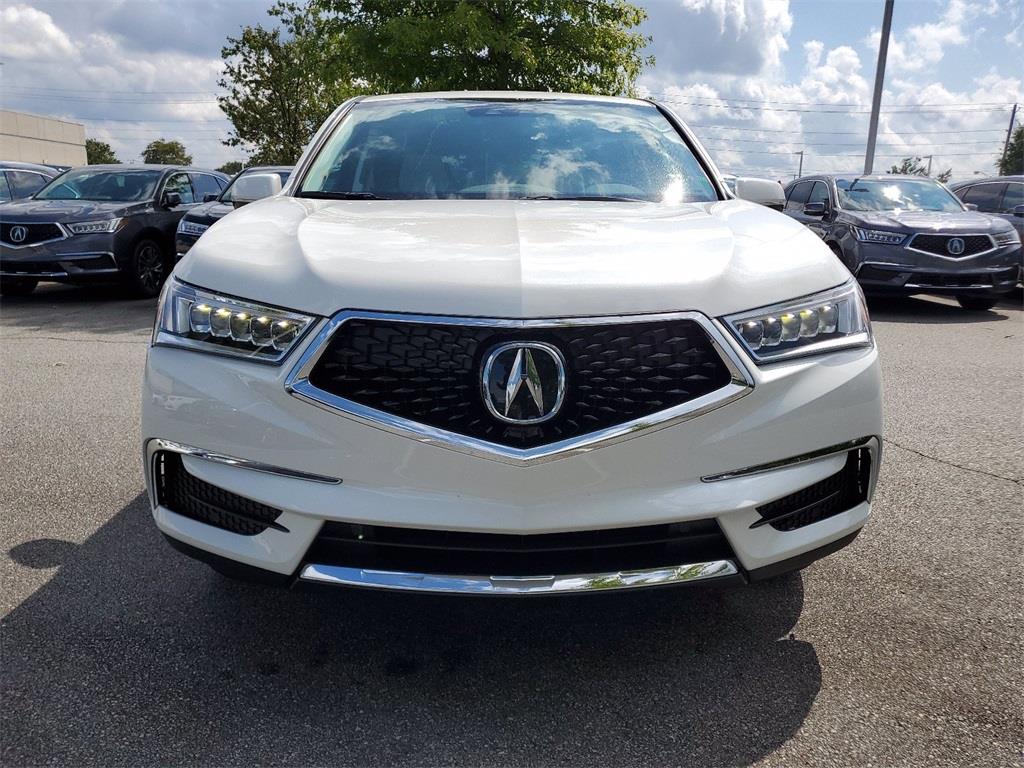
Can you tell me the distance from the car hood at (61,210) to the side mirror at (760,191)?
9018mm

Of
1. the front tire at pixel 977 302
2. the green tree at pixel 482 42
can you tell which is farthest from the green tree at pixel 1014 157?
the front tire at pixel 977 302

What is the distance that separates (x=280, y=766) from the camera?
198cm

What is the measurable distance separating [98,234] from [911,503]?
31.7 ft

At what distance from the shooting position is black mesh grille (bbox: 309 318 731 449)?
202cm

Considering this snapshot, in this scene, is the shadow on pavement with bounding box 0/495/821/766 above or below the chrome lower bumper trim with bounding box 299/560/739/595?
below

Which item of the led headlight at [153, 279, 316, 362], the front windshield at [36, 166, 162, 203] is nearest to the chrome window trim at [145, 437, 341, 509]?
the led headlight at [153, 279, 316, 362]

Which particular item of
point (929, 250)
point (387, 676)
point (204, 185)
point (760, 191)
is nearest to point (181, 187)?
point (204, 185)

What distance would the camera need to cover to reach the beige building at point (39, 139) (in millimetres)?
61719

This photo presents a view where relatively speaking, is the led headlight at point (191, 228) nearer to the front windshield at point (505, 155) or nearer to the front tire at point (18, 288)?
the front tire at point (18, 288)

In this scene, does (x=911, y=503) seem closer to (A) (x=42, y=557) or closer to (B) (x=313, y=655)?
(B) (x=313, y=655)

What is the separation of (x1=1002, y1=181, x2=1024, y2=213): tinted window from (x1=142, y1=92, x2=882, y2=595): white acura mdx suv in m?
11.4

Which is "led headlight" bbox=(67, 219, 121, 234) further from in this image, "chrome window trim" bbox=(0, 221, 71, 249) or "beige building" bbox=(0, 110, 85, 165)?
"beige building" bbox=(0, 110, 85, 165)

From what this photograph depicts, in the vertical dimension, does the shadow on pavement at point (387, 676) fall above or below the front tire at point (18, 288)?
above

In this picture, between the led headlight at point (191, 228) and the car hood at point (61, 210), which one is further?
the car hood at point (61, 210)
